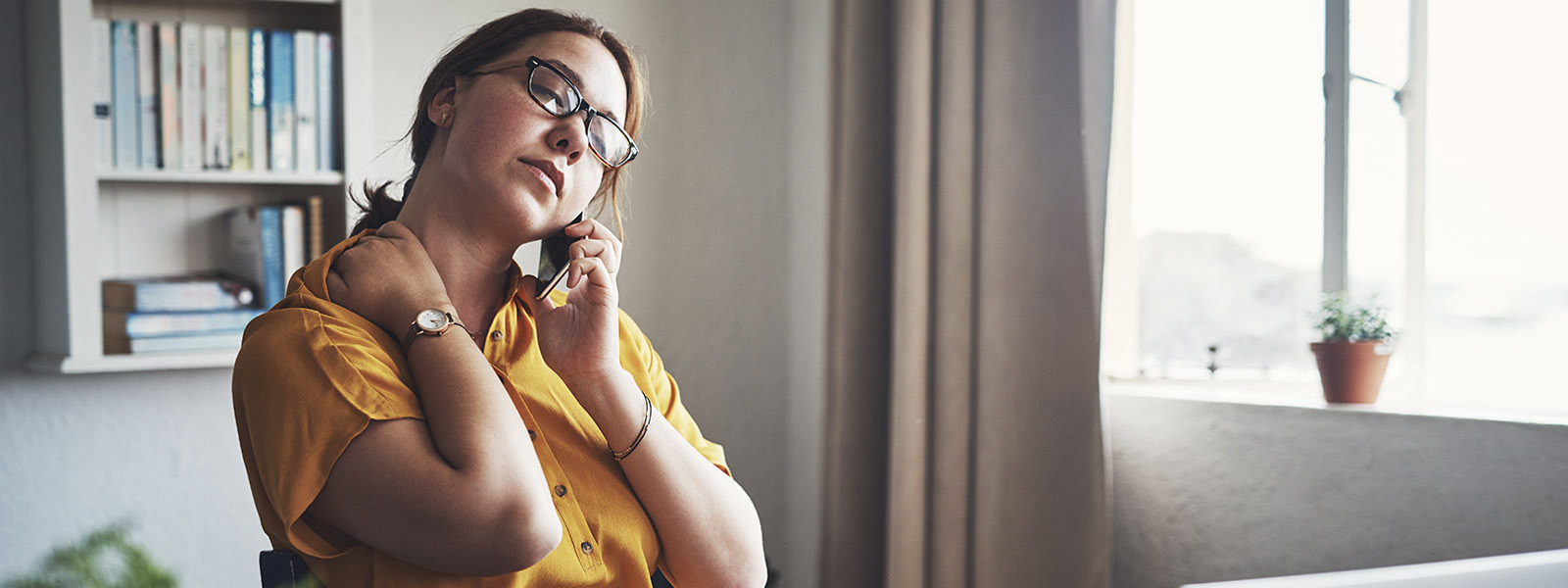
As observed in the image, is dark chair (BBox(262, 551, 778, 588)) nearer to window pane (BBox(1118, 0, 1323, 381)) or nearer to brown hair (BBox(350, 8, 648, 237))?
brown hair (BBox(350, 8, 648, 237))

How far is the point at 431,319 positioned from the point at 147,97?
126 centimetres

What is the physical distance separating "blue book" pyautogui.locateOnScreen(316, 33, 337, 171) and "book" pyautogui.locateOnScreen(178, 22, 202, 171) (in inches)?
8.0

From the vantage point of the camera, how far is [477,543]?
0.90m

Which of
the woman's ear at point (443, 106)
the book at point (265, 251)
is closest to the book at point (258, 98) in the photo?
the book at point (265, 251)

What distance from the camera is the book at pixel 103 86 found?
5.88 ft

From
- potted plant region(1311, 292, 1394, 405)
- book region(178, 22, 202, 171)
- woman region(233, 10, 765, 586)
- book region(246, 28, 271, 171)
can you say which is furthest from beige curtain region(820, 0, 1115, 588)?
book region(178, 22, 202, 171)

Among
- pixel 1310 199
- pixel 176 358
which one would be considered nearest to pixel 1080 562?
pixel 1310 199

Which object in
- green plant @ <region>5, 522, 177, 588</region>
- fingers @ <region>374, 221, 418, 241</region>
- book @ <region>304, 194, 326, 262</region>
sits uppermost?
book @ <region>304, 194, 326, 262</region>

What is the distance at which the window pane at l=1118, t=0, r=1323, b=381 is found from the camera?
2021mm

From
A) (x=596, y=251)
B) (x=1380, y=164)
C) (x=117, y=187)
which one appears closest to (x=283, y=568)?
(x=596, y=251)

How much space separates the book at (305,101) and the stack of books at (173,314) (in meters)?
0.29

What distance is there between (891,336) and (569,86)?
3.91ft

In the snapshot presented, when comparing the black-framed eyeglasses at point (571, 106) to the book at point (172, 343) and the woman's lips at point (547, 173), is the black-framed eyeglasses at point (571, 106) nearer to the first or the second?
the woman's lips at point (547, 173)

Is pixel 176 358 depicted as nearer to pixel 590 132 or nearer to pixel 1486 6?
pixel 590 132
